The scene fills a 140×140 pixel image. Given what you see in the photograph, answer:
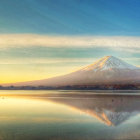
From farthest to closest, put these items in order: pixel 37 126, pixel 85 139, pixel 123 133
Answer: pixel 37 126 → pixel 123 133 → pixel 85 139

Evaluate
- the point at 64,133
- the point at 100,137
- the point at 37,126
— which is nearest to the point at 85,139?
the point at 100,137

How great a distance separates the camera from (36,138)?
12.1 metres

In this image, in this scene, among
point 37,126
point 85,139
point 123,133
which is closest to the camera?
point 85,139

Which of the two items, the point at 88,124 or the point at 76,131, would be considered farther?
the point at 88,124

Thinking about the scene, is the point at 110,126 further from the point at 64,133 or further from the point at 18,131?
the point at 18,131

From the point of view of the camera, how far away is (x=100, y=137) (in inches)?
484

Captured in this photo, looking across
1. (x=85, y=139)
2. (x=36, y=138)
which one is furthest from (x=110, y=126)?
(x=36, y=138)

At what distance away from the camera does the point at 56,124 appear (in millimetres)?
16203

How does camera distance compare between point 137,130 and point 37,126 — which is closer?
point 137,130

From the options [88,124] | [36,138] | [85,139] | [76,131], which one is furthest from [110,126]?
[36,138]

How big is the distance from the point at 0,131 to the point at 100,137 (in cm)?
527

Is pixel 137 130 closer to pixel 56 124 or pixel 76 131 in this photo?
pixel 76 131

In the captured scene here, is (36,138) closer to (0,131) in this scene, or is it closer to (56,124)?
(0,131)

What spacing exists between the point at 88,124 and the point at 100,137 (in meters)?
3.95
